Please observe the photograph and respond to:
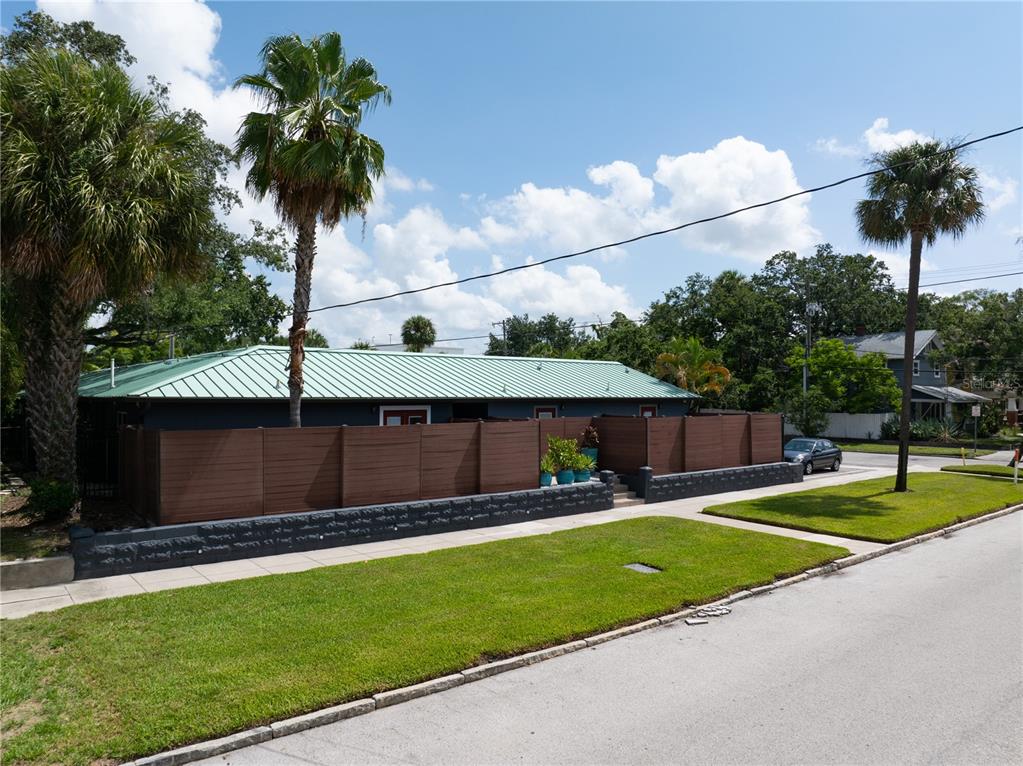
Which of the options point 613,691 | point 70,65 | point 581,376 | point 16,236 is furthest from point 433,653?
point 581,376

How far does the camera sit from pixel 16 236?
1098 cm

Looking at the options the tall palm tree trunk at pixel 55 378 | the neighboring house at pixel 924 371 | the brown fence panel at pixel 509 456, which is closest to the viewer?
the tall palm tree trunk at pixel 55 378

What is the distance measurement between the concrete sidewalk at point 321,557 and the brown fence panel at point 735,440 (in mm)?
3035

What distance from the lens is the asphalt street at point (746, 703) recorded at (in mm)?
5609

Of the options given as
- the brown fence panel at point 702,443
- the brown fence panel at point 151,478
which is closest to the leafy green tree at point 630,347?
the brown fence panel at point 702,443

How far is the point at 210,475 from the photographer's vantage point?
12398 mm

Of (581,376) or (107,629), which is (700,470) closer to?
(581,376)

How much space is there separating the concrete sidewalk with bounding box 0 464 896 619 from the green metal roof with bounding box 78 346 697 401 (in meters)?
4.86

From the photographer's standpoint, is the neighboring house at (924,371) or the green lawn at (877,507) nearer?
the green lawn at (877,507)

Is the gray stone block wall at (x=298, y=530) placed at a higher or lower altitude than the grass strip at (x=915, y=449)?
higher

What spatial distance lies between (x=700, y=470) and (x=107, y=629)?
17605 millimetres

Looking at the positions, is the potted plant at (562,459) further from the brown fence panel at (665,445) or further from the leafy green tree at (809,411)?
the leafy green tree at (809,411)

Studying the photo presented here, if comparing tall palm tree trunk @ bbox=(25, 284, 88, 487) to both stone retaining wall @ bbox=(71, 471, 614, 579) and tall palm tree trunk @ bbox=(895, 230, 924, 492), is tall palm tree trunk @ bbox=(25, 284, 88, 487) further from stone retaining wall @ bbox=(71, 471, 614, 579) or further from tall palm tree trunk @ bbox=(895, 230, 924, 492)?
tall palm tree trunk @ bbox=(895, 230, 924, 492)

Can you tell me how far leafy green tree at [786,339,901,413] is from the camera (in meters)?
42.6
